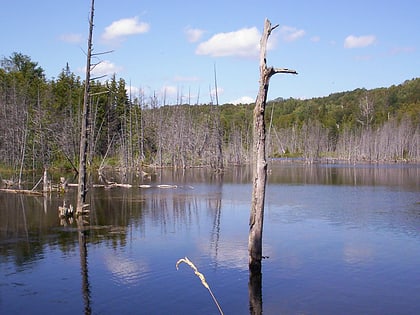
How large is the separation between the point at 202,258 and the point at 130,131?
43319 millimetres

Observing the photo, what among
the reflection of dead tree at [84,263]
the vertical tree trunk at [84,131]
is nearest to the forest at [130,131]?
the vertical tree trunk at [84,131]

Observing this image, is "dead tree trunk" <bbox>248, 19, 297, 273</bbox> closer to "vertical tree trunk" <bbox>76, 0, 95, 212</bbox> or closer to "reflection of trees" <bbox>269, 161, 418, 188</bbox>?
"vertical tree trunk" <bbox>76, 0, 95, 212</bbox>

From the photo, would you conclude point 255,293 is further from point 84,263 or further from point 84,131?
point 84,131

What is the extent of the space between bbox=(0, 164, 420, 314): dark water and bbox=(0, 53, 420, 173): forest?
14.4 feet

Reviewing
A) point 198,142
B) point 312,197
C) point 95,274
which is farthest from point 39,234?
point 198,142

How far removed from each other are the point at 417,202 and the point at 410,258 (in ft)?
42.4

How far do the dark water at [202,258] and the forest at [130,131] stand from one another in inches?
172

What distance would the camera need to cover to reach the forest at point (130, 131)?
44719 mm

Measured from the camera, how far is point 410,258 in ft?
43.2

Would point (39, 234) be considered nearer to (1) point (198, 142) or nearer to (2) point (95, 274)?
(2) point (95, 274)

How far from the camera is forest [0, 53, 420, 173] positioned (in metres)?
44.7

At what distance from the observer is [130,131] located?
55062 millimetres

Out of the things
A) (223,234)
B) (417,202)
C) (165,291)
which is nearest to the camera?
(165,291)

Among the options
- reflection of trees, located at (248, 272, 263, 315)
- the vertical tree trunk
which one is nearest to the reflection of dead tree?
the vertical tree trunk
